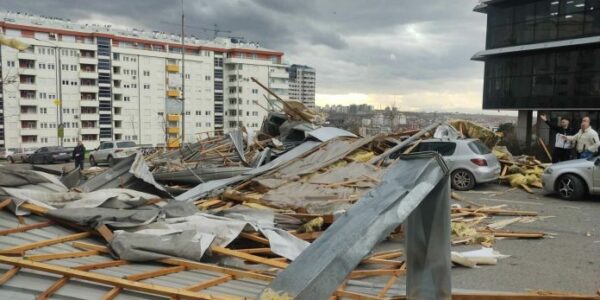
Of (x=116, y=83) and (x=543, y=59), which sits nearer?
(x=543, y=59)

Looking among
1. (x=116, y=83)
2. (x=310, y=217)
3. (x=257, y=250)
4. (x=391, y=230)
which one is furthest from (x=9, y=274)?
(x=116, y=83)

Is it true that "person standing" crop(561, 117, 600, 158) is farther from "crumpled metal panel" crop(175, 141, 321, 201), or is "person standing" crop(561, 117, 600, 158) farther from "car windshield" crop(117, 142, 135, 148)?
"car windshield" crop(117, 142, 135, 148)

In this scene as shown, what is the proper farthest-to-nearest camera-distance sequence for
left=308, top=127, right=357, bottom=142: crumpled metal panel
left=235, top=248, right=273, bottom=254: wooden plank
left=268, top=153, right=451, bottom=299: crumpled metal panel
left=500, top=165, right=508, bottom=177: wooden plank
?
left=308, top=127, right=357, bottom=142: crumpled metal panel, left=500, top=165, right=508, bottom=177: wooden plank, left=235, top=248, right=273, bottom=254: wooden plank, left=268, top=153, right=451, bottom=299: crumpled metal panel

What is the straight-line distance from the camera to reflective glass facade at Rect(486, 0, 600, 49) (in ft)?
95.3

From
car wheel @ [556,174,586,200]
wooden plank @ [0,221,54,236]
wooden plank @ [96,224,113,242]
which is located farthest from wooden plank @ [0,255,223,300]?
car wheel @ [556,174,586,200]

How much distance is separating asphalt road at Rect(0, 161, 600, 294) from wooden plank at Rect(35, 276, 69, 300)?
140 inches

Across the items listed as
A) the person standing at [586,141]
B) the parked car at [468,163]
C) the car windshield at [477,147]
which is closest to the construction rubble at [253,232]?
the parked car at [468,163]

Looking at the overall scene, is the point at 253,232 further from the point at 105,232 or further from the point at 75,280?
the point at 75,280

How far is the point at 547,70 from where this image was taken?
32.1 metres

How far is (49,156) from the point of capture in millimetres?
36625

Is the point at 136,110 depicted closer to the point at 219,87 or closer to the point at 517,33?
the point at 219,87

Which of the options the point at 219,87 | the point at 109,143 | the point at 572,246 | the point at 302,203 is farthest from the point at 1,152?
the point at 572,246

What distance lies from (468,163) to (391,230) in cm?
1103

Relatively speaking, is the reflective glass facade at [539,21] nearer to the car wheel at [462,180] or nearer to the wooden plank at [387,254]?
the car wheel at [462,180]
